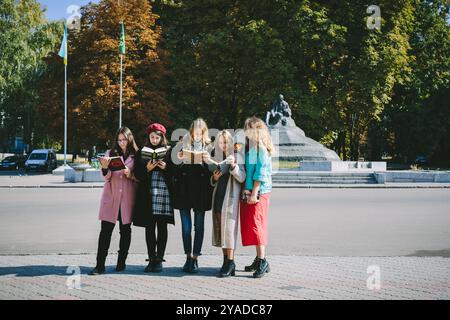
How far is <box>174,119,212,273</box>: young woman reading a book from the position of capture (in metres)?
7.11

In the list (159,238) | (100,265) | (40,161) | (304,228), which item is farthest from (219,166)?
(40,161)

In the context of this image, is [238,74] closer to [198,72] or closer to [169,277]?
[198,72]

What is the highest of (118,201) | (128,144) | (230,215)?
(128,144)

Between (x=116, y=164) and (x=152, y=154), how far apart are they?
1.56 ft

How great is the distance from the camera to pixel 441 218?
1299 cm

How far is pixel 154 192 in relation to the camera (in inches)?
282

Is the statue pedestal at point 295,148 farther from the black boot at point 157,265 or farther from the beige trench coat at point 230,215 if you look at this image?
the black boot at point 157,265

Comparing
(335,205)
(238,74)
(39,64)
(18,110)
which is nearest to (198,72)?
(238,74)

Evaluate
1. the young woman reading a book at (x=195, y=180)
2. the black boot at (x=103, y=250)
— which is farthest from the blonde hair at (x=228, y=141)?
the black boot at (x=103, y=250)

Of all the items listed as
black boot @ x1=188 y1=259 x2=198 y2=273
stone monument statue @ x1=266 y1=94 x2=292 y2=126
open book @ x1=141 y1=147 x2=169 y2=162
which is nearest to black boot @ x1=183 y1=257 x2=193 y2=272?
black boot @ x1=188 y1=259 x2=198 y2=273

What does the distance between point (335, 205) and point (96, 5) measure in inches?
1171

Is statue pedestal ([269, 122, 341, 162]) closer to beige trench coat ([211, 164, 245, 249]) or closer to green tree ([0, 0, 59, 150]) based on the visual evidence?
green tree ([0, 0, 59, 150])

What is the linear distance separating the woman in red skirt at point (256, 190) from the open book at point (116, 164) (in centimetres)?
160

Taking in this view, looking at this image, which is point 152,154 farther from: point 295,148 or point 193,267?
point 295,148
